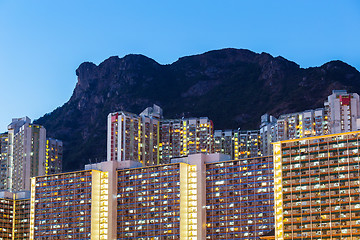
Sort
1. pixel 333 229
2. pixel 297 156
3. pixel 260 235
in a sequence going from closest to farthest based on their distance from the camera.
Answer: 1. pixel 333 229
2. pixel 297 156
3. pixel 260 235

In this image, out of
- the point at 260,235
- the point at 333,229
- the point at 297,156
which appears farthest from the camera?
the point at 260,235

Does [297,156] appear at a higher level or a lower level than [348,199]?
higher

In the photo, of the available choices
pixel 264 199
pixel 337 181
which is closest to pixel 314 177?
pixel 337 181

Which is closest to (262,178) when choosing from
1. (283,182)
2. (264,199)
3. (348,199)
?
(264,199)

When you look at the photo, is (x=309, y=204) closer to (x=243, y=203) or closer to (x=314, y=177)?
(x=314, y=177)

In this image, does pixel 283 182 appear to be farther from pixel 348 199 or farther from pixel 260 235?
pixel 260 235

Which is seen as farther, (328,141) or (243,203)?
(243,203)
